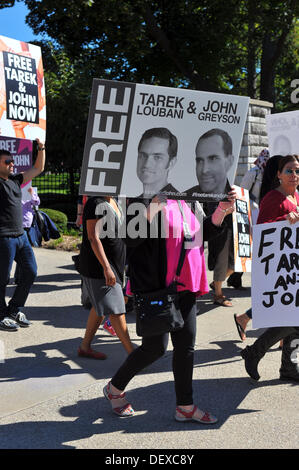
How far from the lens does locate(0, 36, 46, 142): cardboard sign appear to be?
5570mm

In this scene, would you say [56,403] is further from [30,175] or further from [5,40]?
[5,40]

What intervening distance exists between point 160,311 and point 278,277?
1.15m

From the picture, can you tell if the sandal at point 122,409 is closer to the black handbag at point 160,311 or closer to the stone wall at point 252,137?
the black handbag at point 160,311

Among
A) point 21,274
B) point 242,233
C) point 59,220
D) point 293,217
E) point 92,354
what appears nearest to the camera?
point 293,217

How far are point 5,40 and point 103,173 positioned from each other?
2904mm

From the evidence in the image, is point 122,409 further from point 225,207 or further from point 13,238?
point 13,238

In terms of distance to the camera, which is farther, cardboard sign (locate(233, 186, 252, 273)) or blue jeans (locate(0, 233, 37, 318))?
cardboard sign (locate(233, 186, 252, 273))

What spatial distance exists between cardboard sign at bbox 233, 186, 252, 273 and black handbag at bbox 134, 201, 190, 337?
131 inches

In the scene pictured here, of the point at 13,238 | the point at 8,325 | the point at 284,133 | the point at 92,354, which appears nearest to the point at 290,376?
the point at 92,354

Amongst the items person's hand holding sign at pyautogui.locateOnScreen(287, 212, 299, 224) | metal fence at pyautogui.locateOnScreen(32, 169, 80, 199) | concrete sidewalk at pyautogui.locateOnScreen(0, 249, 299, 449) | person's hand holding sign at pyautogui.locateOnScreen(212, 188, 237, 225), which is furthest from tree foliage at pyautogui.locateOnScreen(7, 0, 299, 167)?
person's hand holding sign at pyautogui.locateOnScreen(212, 188, 237, 225)

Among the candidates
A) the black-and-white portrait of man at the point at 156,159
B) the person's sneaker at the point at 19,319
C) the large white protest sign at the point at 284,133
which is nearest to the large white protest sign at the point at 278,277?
the black-and-white portrait of man at the point at 156,159

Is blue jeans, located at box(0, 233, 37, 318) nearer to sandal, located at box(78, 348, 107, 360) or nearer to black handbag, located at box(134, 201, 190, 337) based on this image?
sandal, located at box(78, 348, 107, 360)

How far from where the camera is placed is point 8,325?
19.1 ft
